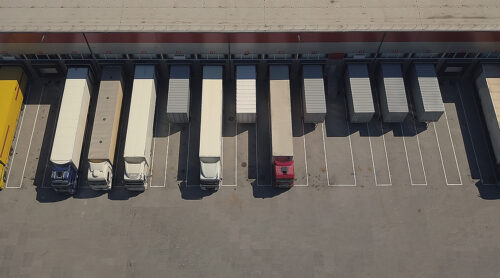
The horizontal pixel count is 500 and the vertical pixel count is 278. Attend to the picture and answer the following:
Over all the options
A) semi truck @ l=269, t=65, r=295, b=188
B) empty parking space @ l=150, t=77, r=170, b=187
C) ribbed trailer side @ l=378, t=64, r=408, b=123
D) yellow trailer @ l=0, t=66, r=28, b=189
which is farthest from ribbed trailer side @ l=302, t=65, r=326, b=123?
yellow trailer @ l=0, t=66, r=28, b=189

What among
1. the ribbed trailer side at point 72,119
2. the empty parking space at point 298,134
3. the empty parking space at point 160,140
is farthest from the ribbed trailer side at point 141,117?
the empty parking space at point 298,134

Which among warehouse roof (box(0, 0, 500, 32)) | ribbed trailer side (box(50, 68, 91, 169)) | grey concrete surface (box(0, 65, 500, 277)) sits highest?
warehouse roof (box(0, 0, 500, 32))

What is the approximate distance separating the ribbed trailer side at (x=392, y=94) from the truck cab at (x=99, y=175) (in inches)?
1732

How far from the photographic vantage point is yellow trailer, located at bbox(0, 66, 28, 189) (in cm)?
5650

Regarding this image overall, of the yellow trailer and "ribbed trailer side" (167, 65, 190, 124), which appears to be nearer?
the yellow trailer

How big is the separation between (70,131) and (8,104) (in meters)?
11.2

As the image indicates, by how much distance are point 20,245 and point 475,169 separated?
6825cm

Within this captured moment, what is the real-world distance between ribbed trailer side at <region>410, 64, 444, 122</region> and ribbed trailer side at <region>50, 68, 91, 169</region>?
53.4 meters

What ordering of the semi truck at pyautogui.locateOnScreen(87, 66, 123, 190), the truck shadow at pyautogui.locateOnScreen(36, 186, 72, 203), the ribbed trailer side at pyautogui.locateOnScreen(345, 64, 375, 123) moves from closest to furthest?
the semi truck at pyautogui.locateOnScreen(87, 66, 123, 190) → the truck shadow at pyautogui.locateOnScreen(36, 186, 72, 203) → the ribbed trailer side at pyautogui.locateOnScreen(345, 64, 375, 123)

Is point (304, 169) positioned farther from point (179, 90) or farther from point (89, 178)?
point (89, 178)

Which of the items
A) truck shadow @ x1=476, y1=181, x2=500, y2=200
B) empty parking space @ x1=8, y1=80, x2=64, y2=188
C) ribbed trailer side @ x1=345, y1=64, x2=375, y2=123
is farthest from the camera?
ribbed trailer side @ x1=345, y1=64, x2=375, y2=123

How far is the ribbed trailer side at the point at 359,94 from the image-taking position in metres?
59.9

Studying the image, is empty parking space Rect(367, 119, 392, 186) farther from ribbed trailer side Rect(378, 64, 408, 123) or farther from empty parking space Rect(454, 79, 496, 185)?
empty parking space Rect(454, 79, 496, 185)

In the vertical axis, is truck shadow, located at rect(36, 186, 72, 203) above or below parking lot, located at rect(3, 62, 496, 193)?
below
